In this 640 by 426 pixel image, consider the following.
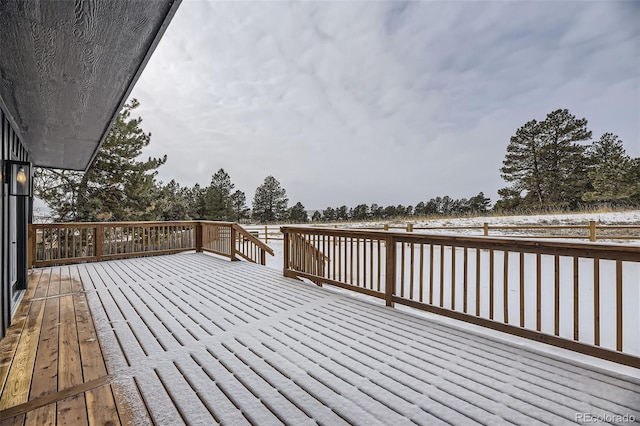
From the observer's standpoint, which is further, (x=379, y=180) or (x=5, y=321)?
(x=379, y=180)

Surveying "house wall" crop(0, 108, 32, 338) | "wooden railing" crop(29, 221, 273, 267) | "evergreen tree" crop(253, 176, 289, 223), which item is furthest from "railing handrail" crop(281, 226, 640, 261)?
"evergreen tree" crop(253, 176, 289, 223)

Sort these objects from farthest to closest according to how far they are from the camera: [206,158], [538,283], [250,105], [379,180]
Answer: [379,180] < [206,158] < [250,105] < [538,283]

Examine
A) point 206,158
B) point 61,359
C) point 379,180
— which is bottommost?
point 61,359

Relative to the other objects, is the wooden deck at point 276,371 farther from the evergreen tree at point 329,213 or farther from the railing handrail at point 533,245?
the evergreen tree at point 329,213

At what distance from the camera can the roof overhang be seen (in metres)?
1.54

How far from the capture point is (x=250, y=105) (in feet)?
43.9

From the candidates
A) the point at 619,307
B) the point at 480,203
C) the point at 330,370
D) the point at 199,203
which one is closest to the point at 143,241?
the point at 330,370

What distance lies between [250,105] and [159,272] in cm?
1024

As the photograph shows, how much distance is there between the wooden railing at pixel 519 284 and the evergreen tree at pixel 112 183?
8867 millimetres

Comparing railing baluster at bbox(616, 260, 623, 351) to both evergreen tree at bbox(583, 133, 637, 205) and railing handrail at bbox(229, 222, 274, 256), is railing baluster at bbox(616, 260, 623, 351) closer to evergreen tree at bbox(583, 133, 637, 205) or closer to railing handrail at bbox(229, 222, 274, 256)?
railing handrail at bbox(229, 222, 274, 256)

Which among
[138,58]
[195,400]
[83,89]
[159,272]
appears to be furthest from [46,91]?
[159,272]

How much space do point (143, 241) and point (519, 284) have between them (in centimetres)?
751

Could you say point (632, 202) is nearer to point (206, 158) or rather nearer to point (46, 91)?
point (46, 91)

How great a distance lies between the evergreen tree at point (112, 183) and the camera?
9.89 m
